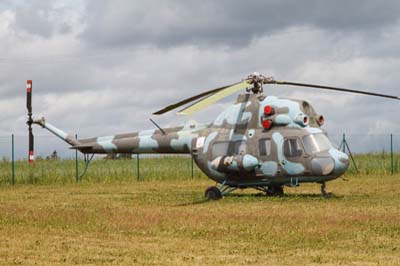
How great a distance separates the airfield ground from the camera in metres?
12.2

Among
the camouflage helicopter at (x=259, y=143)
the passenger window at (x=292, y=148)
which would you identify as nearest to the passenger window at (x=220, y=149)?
the camouflage helicopter at (x=259, y=143)

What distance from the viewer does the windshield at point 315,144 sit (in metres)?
23.0

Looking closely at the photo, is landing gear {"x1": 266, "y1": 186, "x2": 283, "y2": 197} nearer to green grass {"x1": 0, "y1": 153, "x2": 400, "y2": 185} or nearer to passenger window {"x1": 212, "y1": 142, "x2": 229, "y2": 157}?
passenger window {"x1": 212, "y1": 142, "x2": 229, "y2": 157}

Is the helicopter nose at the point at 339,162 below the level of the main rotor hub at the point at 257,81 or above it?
below

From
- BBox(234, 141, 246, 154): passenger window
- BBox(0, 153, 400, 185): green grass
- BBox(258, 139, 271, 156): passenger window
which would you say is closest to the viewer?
BBox(258, 139, 271, 156): passenger window

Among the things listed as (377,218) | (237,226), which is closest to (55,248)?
(237,226)

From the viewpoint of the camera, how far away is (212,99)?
2236cm

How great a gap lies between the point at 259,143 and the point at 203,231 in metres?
8.69

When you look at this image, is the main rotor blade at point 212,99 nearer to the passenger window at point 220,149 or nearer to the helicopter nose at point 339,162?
the passenger window at point 220,149

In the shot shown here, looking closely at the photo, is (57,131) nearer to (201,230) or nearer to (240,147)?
(240,147)

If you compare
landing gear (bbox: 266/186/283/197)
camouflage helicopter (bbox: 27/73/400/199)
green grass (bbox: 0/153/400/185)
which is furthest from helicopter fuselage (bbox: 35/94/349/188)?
green grass (bbox: 0/153/400/185)

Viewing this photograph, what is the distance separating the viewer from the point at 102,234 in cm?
1534

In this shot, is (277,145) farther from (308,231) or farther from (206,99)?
(308,231)

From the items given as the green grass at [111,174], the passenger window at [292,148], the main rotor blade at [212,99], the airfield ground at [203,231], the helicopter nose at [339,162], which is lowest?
the airfield ground at [203,231]
